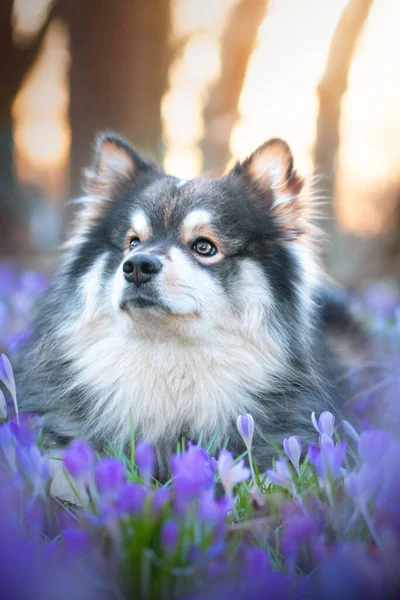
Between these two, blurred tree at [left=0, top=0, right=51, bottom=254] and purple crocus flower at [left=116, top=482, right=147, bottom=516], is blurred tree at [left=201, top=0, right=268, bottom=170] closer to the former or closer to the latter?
blurred tree at [left=0, top=0, right=51, bottom=254]

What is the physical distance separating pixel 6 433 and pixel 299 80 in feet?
6.73

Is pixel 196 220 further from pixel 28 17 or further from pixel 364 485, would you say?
pixel 364 485

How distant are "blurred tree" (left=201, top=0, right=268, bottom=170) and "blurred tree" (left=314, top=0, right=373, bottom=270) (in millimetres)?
382

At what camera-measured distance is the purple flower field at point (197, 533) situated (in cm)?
78

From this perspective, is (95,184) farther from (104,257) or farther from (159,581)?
(159,581)

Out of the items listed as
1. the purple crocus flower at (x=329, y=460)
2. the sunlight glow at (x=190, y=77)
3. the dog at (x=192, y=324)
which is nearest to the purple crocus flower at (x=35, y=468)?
the purple crocus flower at (x=329, y=460)

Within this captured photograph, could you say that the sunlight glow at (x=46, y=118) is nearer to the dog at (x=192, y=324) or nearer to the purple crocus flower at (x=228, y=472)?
the dog at (x=192, y=324)

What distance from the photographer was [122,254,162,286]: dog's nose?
2.01 m

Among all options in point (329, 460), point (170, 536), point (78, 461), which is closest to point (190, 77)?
point (329, 460)

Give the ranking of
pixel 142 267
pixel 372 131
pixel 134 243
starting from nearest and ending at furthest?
1. pixel 142 267
2. pixel 134 243
3. pixel 372 131

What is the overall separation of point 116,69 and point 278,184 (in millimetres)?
1515

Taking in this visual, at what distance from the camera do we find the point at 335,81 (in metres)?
2.95

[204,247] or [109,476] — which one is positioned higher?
[204,247]

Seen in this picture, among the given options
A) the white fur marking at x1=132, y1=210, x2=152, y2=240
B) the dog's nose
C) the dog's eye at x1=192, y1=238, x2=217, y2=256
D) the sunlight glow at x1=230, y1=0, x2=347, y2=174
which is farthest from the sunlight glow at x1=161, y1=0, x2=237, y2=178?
the dog's nose
